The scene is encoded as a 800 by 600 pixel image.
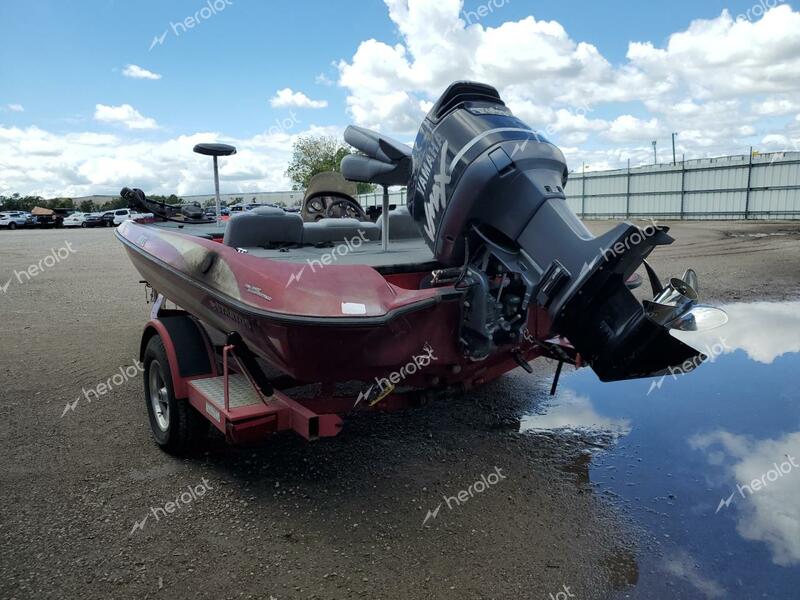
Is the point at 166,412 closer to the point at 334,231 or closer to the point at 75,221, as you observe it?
the point at 334,231

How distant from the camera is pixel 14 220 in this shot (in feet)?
137

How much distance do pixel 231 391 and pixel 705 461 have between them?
9.42 ft

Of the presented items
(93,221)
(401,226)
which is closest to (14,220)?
(93,221)

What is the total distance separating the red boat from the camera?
2.70 meters

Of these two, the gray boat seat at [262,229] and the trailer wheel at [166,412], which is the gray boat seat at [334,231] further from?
the trailer wheel at [166,412]

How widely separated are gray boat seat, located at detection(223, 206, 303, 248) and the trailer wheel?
2.81ft

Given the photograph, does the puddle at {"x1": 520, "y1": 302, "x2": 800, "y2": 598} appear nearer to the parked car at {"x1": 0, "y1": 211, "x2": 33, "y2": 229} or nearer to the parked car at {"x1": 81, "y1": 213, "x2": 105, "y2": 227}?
the parked car at {"x1": 81, "y1": 213, "x2": 105, "y2": 227}

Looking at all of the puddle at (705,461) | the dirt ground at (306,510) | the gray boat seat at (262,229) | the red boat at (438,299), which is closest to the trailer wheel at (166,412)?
→ the red boat at (438,299)

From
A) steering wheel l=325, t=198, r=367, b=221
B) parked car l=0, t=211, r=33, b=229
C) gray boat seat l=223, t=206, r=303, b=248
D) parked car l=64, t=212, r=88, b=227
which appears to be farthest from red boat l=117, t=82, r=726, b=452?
parked car l=0, t=211, r=33, b=229

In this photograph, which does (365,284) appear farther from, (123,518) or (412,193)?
(123,518)

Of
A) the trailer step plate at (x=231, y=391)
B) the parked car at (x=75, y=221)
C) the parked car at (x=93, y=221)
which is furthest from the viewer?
the parked car at (x=75, y=221)

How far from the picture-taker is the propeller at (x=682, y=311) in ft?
8.70

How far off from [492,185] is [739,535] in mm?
2082

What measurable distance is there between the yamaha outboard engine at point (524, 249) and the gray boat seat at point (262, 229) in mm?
1235
